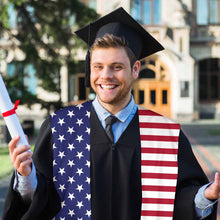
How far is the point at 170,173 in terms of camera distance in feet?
7.32

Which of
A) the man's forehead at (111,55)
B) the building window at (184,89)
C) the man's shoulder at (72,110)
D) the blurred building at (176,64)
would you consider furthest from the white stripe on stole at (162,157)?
the building window at (184,89)

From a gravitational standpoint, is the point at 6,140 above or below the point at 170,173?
below

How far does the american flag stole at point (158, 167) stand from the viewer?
2.19m

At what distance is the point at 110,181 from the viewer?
211cm

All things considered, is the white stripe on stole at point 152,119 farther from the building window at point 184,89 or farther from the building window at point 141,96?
the building window at point 141,96

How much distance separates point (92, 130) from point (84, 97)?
21475mm

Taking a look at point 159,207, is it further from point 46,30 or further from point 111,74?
point 46,30

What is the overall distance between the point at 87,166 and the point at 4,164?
7.98m

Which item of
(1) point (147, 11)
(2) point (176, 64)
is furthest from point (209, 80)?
(1) point (147, 11)

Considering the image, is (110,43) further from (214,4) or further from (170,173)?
(214,4)

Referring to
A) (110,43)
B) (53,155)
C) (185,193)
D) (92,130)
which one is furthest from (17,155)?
(185,193)

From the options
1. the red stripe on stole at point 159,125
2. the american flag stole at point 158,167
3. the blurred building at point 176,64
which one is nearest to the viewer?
the american flag stole at point 158,167

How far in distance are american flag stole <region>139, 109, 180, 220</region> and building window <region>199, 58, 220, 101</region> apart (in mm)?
22855

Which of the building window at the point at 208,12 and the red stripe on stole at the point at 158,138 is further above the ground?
the building window at the point at 208,12
